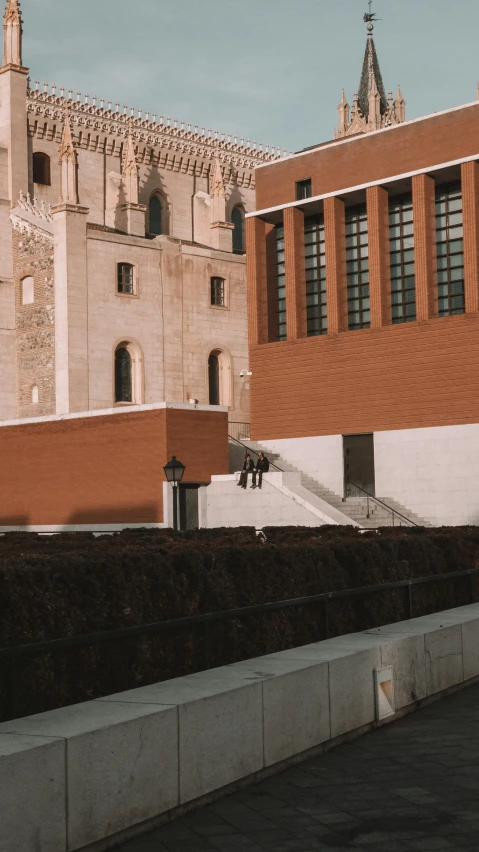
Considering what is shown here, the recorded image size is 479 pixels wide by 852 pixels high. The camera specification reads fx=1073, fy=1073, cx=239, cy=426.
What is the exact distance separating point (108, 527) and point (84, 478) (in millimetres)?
2634

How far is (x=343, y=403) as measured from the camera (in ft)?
121

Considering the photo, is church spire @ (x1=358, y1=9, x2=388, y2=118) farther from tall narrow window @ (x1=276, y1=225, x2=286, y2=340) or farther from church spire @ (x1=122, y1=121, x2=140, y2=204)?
tall narrow window @ (x1=276, y1=225, x2=286, y2=340)

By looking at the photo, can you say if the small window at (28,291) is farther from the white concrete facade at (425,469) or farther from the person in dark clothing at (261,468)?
the person in dark clothing at (261,468)

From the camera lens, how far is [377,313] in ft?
119

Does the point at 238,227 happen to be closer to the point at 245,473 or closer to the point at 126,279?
the point at 126,279

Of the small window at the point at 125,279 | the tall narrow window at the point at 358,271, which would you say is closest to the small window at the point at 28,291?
the small window at the point at 125,279

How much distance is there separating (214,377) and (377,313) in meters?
15.4

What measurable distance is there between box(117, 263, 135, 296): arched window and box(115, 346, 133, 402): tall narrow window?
8.36 ft

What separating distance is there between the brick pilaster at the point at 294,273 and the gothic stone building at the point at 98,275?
984cm

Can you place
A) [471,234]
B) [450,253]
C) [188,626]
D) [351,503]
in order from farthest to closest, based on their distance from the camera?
[351,503]
[450,253]
[471,234]
[188,626]

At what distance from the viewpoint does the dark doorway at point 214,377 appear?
50.3 m

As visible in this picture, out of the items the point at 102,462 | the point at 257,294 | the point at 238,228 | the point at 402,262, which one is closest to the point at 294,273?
the point at 257,294

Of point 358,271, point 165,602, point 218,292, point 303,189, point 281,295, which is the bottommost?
point 165,602

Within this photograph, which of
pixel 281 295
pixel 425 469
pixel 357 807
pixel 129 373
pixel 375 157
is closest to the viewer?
pixel 357 807
